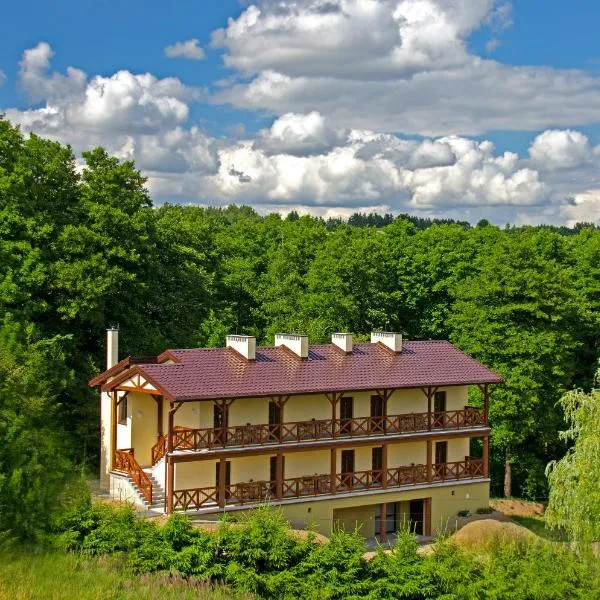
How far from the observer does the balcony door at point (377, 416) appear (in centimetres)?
3712

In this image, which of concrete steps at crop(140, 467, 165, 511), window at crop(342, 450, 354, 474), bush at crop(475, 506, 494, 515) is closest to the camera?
concrete steps at crop(140, 467, 165, 511)

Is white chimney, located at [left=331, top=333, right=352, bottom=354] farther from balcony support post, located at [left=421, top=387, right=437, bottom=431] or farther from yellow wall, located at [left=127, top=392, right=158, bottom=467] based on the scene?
yellow wall, located at [left=127, top=392, right=158, bottom=467]

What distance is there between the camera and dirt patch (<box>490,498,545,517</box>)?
149ft

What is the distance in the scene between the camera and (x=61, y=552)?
2447cm

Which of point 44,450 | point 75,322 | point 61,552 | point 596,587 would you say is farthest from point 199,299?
point 596,587

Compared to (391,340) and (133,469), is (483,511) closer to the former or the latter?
(391,340)

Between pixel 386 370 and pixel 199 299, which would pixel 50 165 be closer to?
pixel 199 299

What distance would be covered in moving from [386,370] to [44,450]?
599 inches

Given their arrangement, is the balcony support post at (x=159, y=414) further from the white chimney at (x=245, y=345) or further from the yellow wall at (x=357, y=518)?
the yellow wall at (x=357, y=518)

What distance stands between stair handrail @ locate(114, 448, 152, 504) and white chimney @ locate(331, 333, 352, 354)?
943 centimetres

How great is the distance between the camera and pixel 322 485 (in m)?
35.8

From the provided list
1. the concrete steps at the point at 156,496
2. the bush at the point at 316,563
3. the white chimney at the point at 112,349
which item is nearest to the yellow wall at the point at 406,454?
the concrete steps at the point at 156,496

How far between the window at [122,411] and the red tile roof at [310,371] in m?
2.62

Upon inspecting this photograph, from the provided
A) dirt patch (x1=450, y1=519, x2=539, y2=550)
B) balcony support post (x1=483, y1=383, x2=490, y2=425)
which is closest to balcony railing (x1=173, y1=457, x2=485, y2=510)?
balcony support post (x1=483, y1=383, x2=490, y2=425)
